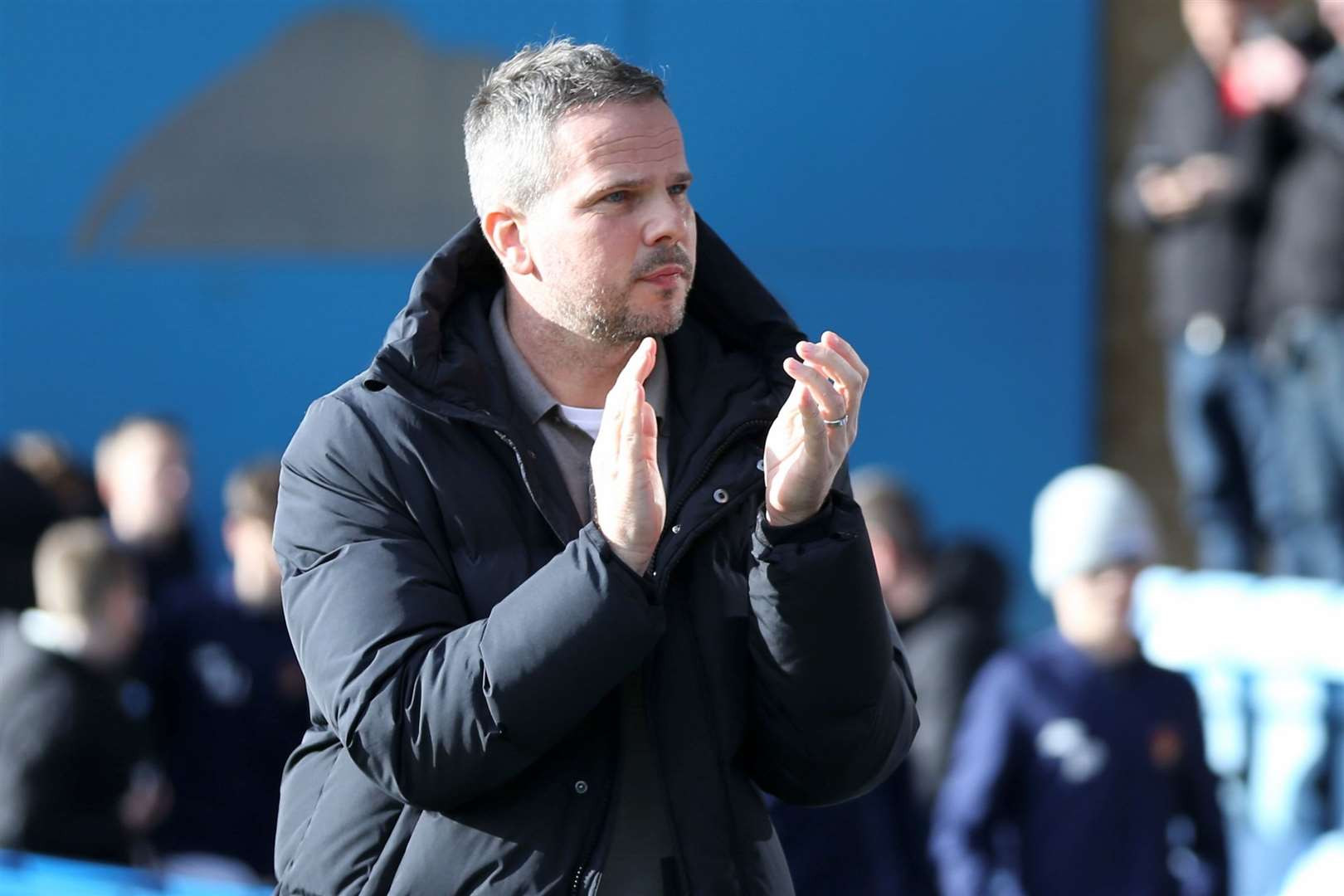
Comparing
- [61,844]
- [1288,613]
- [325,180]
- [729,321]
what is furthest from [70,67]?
[729,321]

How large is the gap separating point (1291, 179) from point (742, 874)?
15.7 feet

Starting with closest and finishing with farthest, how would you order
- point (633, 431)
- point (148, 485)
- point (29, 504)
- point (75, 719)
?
point (633, 431)
point (75, 719)
point (29, 504)
point (148, 485)

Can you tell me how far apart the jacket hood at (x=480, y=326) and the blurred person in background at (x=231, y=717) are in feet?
11.5

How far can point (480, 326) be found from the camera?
2559 millimetres

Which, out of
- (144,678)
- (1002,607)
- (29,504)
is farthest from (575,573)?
(29,504)

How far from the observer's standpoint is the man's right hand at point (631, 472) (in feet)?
7.23

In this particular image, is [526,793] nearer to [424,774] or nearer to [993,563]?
[424,774]

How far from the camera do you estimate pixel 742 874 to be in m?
2.39

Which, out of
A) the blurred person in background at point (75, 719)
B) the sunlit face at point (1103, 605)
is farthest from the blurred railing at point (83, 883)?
the sunlit face at point (1103, 605)

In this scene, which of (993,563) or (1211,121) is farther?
(1211,121)

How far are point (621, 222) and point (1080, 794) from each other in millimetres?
2602

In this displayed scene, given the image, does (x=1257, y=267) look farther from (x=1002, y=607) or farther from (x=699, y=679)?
(x=699, y=679)

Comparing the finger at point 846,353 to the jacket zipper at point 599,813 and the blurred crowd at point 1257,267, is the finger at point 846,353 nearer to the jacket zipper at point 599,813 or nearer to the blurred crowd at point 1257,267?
the jacket zipper at point 599,813

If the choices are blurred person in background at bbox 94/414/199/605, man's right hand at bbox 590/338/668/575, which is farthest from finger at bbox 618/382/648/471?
blurred person in background at bbox 94/414/199/605
